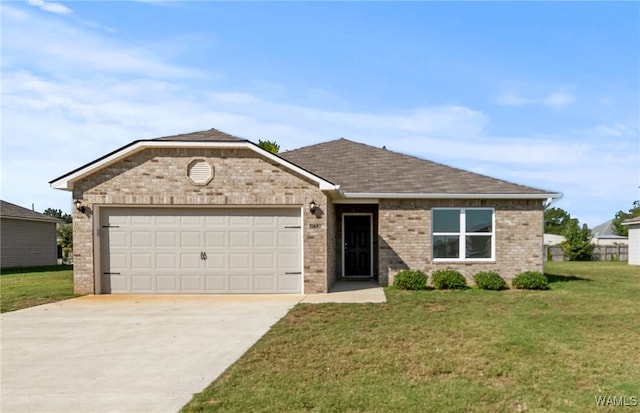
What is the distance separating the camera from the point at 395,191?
14031 mm

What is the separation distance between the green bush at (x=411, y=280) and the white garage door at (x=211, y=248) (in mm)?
2911

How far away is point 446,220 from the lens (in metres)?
14.3

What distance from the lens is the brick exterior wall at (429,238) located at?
557 inches

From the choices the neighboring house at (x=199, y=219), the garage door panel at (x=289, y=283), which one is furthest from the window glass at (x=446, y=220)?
the garage door panel at (x=289, y=283)

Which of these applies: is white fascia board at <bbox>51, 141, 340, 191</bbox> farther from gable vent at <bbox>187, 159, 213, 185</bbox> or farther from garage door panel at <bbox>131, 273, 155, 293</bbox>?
garage door panel at <bbox>131, 273, 155, 293</bbox>

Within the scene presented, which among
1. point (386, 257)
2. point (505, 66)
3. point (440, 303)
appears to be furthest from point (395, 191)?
point (505, 66)

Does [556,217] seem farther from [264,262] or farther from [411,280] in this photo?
[264,262]

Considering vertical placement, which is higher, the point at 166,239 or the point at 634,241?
the point at 166,239

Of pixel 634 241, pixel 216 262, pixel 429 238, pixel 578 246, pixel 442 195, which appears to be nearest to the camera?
pixel 216 262

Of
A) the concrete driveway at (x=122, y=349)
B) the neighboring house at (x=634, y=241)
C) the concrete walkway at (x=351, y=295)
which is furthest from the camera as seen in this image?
the neighboring house at (x=634, y=241)

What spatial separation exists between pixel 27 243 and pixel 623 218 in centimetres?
7503

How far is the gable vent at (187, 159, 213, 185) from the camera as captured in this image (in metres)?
12.5

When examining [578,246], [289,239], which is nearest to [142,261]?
[289,239]

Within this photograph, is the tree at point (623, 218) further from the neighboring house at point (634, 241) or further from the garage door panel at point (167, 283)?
the garage door panel at point (167, 283)
